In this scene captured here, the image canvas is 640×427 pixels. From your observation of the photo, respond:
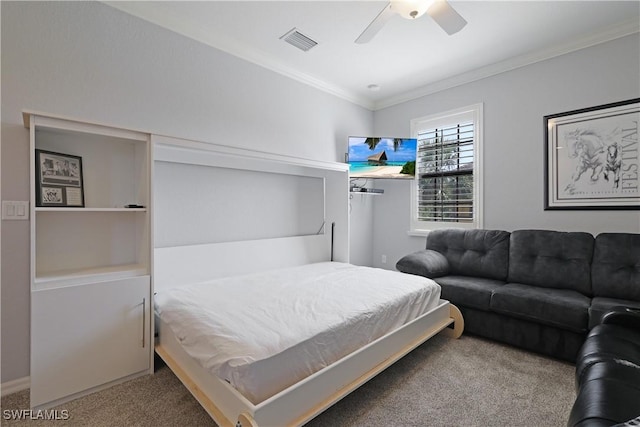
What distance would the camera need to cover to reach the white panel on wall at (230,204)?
8.43ft

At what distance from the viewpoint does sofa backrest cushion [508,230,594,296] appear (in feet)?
8.30

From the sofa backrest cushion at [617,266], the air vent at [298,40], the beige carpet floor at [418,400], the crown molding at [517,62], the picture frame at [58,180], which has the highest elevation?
the air vent at [298,40]

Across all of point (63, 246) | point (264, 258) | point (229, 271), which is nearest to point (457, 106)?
point (264, 258)

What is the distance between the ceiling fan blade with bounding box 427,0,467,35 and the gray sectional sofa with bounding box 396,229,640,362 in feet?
6.64

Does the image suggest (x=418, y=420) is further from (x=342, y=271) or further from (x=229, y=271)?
(x=229, y=271)

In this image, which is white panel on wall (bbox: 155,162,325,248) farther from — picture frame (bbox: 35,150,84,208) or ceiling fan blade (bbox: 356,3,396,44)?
ceiling fan blade (bbox: 356,3,396,44)

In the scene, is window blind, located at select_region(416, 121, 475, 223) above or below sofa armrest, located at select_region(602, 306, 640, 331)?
above

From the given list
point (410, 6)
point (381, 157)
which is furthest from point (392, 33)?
point (381, 157)

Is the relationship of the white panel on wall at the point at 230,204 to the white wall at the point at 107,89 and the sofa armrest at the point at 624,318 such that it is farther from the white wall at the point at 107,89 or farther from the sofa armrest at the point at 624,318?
the sofa armrest at the point at 624,318

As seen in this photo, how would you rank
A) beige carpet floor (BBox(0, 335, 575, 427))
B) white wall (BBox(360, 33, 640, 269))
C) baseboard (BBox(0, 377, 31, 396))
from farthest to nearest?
1. white wall (BBox(360, 33, 640, 269))
2. baseboard (BBox(0, 377, 31, 396))
3. beige carpet floor (BBox(0, 335, 575, 427))

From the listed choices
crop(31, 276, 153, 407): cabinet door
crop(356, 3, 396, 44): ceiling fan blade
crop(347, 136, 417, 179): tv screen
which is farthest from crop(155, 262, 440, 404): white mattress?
crop(356, 3, 396, 44): ceiling fan blade

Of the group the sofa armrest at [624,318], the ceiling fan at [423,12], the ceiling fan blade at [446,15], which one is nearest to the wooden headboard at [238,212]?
the ceiling fan at [423,12]

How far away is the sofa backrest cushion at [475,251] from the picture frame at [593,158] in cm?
60

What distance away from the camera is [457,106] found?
3.62m
